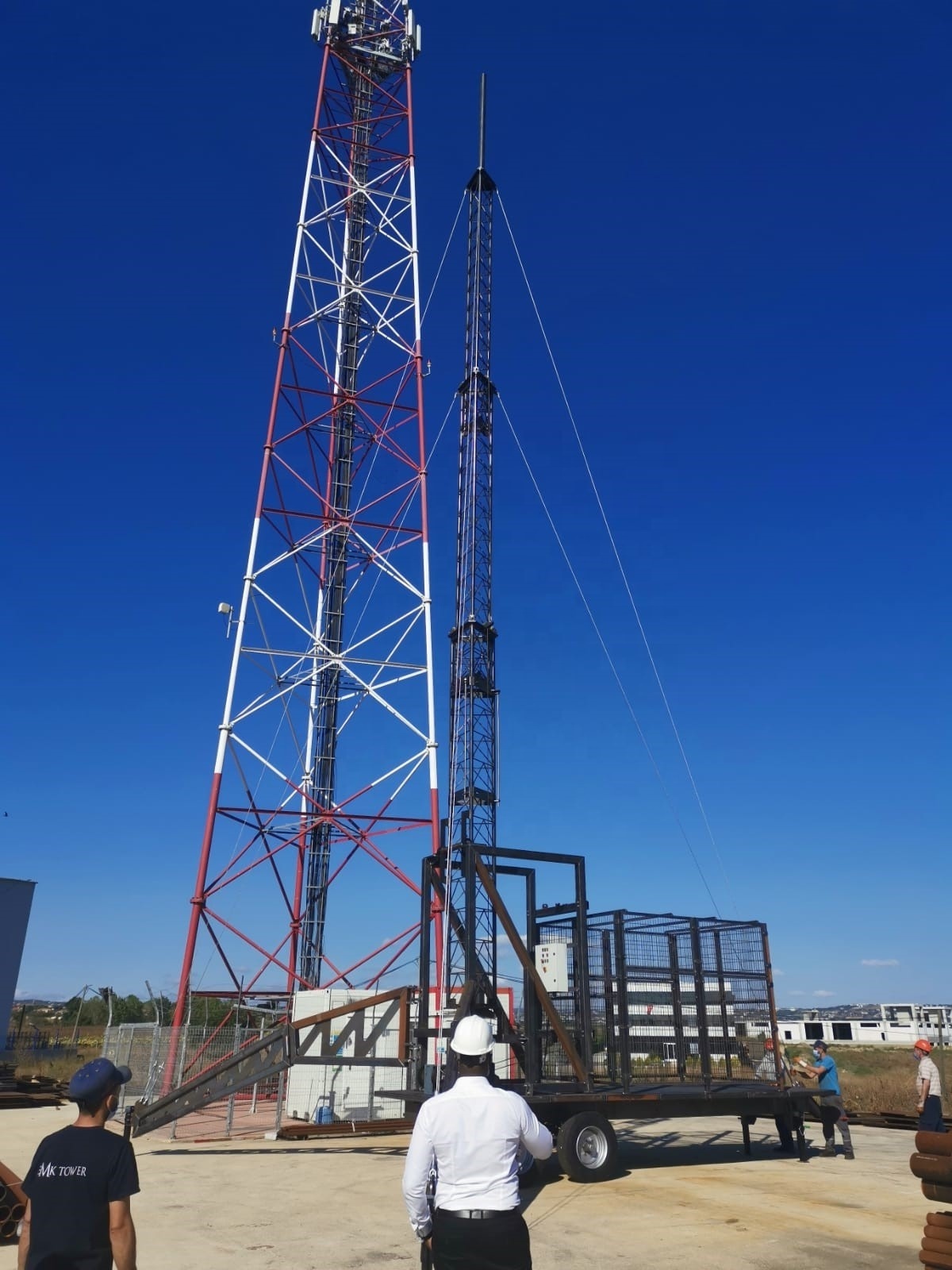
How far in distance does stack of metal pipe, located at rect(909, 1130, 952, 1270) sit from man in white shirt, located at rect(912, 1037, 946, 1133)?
5.51 meters

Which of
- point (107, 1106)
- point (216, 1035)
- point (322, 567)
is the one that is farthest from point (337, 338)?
point (107, 1106)

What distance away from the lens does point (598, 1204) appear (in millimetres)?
10359

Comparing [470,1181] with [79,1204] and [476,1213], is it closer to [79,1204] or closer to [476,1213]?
[476,1213]

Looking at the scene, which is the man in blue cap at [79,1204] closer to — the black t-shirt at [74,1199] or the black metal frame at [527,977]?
the black t-shirt at [74,1199]

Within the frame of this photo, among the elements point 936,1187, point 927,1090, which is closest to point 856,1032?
point 927,1090

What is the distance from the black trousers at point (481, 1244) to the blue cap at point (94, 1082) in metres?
1.50

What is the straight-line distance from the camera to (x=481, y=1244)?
3766 mm

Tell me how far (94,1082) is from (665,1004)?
37.9 ft

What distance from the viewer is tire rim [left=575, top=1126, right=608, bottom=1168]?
468 inches

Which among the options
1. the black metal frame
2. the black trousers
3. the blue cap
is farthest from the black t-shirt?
the black metal frame

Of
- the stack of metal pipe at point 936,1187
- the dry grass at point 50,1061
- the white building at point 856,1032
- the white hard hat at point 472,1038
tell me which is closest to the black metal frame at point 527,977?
the stack of metal pipe at point 936,1187

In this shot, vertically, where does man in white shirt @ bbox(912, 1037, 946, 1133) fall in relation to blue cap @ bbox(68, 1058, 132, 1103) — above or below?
below

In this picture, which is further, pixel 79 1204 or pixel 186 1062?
pixel 186 1062

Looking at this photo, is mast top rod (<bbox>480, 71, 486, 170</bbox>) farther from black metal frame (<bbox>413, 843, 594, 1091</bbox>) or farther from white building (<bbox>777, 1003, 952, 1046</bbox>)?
white building (<bbox>777, 1003, 952, 1046</bbox>)
